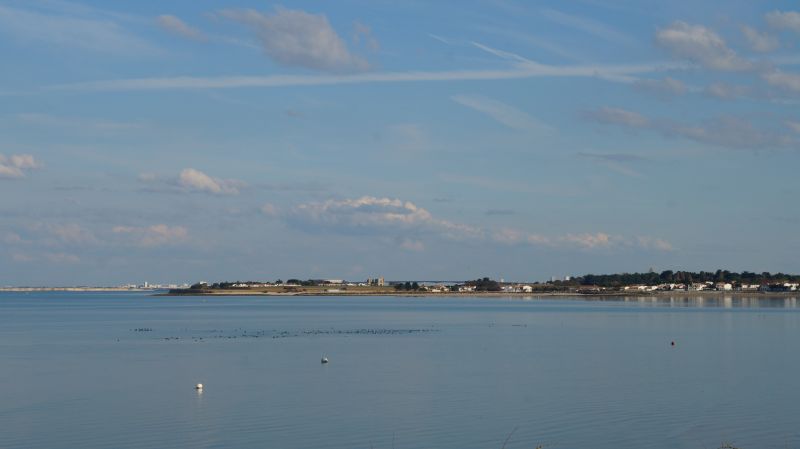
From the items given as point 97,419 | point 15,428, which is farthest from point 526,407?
point 15,428

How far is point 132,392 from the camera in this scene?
39.9 meters

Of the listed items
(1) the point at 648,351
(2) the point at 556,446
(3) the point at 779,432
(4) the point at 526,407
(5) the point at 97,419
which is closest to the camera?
(2) the point at 556,446

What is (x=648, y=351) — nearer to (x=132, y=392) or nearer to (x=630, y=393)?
(x=630, y=393)

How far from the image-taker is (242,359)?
5375 cm

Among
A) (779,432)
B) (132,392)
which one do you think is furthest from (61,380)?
(779,432)

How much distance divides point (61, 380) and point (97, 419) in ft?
39.8

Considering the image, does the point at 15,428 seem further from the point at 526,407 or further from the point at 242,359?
the point at 242,359

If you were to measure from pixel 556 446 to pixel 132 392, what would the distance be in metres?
19.5

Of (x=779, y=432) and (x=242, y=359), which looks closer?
(x=779, y=432)

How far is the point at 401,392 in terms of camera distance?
39.8 m

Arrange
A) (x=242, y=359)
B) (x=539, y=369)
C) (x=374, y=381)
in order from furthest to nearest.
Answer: (x=242, y=359) → (x=539, y=369) → (x=374, y=381)

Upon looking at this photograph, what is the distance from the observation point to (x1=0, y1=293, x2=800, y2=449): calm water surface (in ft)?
99.0

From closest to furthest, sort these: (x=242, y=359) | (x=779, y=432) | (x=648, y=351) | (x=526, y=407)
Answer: (x=779, y=432), (x=526, y=407), (x=242, y=359), (x=648, y=351)

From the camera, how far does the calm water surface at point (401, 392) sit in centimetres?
3017
